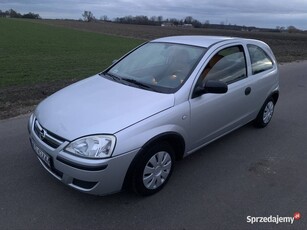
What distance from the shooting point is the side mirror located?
138 inches

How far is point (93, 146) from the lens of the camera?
111 inches

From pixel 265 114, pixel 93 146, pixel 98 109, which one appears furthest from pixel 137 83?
pixel 265 114

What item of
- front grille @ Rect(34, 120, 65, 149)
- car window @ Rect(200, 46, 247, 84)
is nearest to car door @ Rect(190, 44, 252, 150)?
car window @ Rect(200, 46, 247, 84)

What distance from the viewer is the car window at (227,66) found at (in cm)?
386

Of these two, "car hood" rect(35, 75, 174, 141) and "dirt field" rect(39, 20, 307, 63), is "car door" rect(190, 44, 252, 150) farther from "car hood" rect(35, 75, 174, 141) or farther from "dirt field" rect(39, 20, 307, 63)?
"dirt field" rect(39, 20, 307, 63)

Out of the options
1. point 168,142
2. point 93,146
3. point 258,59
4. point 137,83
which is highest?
point 258,59

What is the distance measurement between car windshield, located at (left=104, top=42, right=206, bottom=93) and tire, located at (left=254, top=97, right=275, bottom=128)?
1.87m

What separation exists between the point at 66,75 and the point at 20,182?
6.94 meters

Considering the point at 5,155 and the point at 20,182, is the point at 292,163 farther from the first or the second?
the point at 5,155

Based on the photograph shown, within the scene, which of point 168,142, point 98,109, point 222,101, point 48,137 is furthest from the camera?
point 222,101

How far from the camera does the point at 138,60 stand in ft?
14.4

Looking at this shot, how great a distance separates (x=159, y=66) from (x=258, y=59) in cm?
184

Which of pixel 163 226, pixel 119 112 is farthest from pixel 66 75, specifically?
pixel 163 226

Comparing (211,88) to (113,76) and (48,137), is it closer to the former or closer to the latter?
(113,76)
